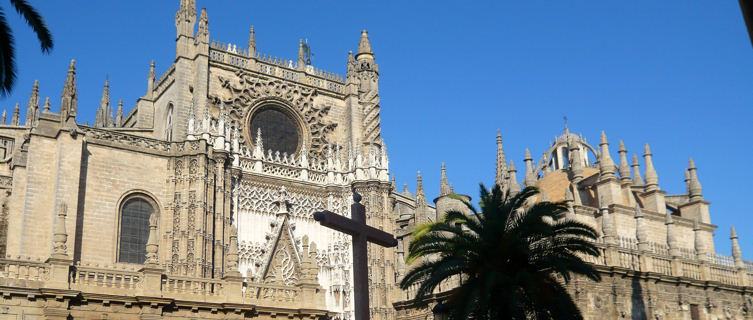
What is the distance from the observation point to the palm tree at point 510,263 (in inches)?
786

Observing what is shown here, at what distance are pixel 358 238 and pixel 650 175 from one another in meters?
28.3

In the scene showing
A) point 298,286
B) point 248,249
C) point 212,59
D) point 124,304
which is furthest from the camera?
point 212,59

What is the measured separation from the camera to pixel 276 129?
38.1m

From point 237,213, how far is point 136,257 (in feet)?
16.0

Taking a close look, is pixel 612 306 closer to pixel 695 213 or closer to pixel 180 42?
pixel 695 213

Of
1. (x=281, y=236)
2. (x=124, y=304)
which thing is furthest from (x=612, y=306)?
(x=124, y=304)

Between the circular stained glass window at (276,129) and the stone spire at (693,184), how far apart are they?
18.6 metres

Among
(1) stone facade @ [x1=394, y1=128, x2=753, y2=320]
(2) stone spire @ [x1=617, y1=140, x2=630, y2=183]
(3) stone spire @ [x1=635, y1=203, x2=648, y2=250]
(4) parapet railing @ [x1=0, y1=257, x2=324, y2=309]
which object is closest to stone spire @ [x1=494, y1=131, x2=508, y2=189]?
(1) stone facade @ [x1=394, y1=128, x2=753, y2=320]

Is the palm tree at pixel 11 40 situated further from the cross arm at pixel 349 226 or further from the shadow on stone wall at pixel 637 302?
the shadow on stone wall at pixel 637 302

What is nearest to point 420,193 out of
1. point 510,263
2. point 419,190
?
point 419,190

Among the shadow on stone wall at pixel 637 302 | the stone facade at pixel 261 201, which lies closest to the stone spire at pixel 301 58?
the stone facade at pixel 261 201

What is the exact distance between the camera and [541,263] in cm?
2081

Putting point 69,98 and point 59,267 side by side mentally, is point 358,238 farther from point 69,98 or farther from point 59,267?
point 69,98

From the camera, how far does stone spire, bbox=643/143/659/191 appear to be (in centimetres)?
3803
